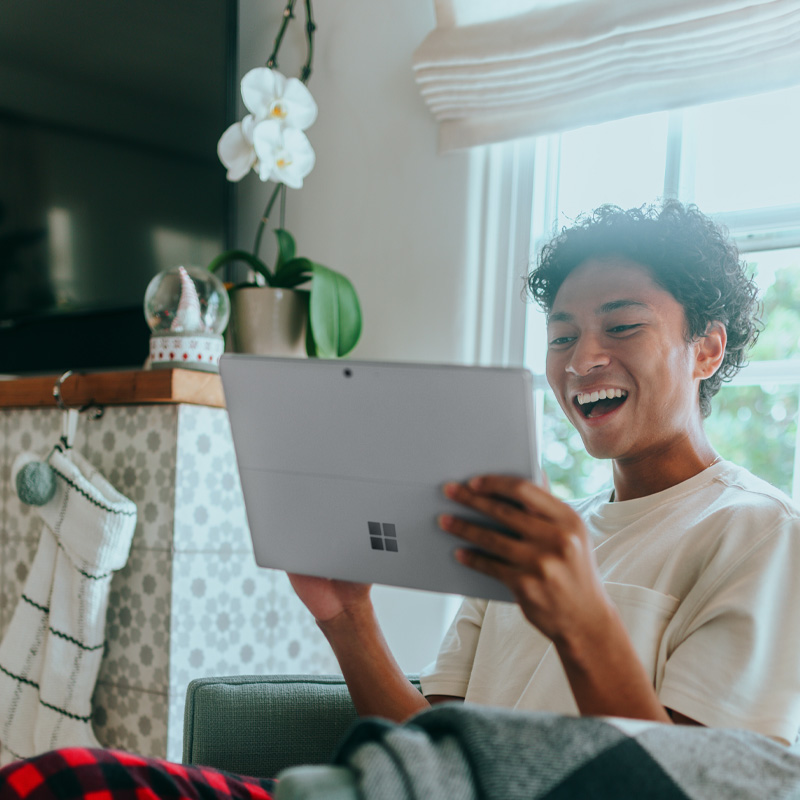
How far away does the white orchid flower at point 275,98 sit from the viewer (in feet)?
5.60

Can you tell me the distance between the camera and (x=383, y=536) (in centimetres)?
75

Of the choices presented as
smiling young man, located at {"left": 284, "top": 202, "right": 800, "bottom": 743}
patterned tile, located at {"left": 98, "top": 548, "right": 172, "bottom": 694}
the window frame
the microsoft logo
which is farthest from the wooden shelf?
the microsoft logo

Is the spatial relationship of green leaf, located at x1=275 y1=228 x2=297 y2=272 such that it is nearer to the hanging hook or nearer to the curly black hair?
the hanging hook

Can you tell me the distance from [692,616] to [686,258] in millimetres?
455

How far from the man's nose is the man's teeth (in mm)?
27

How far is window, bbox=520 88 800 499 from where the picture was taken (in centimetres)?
150

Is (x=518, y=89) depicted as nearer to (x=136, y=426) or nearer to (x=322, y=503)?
(x=136, y=426)

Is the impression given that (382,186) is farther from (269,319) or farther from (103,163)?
(103,163)

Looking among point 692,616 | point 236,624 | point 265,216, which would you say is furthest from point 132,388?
point 692,616

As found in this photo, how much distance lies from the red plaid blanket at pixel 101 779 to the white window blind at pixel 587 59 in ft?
4.35

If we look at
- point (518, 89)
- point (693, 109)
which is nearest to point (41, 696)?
point (518, 89)

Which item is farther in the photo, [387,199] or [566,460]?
[387,199]

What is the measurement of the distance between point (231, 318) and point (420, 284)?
1.38ft

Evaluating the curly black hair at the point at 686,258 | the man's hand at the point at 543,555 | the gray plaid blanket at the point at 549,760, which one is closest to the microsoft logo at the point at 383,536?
A: the man's hand at the point at 543,555
